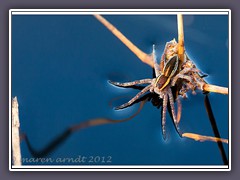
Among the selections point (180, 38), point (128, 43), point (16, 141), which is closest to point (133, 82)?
point (128, 43)

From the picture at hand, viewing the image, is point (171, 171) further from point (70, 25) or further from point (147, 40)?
Result: point (70, 25)

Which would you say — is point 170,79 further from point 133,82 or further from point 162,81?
point 133,82

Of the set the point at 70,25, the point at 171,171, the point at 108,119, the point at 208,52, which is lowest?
the point at 171,171

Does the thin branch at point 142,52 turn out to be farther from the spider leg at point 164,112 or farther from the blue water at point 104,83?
the spider leg at point 164,112

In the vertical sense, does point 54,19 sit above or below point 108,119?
above

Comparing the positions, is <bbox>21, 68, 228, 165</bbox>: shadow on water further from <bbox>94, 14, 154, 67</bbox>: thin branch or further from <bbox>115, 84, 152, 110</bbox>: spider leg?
<bbox>94, 14, 154, 67</bbox>: thin branch

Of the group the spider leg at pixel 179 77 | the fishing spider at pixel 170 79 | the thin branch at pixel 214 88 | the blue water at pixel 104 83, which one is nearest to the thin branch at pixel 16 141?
the blue water at pixel 104 83

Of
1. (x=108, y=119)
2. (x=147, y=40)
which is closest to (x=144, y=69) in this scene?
(x=147, y=40)
